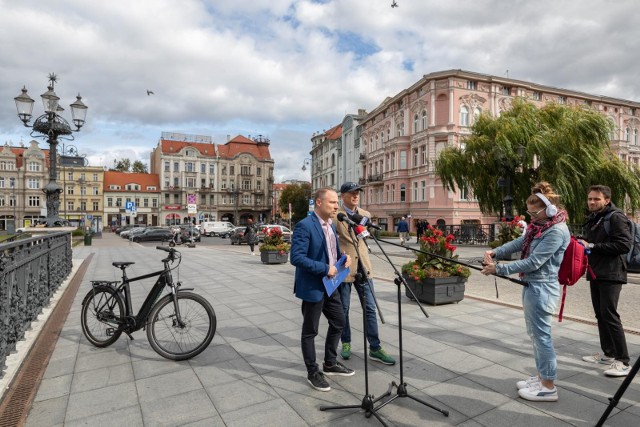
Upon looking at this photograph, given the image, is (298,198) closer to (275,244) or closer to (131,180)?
(131,180)

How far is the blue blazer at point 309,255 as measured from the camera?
3.52m

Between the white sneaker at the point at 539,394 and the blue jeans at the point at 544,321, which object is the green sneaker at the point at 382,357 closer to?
the white sneaker at the point at 539,394

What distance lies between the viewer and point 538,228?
11.6 ft

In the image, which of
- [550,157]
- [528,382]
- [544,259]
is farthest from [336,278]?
[550,157]

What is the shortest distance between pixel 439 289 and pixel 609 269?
3.03 m

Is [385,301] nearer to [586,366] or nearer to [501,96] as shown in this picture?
[586,366]

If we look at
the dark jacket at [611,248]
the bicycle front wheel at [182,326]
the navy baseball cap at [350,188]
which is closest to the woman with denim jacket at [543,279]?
the dark jacket at [611,248]

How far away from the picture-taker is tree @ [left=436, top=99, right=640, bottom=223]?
19.5 meters

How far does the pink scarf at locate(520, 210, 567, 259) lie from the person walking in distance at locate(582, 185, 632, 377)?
80cm

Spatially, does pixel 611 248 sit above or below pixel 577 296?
above

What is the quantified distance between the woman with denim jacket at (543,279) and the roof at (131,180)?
270ft

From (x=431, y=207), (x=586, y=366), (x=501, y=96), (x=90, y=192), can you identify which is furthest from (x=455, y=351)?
(x=90, y=192)

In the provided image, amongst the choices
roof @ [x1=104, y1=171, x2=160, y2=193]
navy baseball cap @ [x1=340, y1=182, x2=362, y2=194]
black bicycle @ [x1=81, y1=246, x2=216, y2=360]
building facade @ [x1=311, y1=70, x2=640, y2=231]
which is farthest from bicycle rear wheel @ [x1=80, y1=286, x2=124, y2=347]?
roof @ [x1=104, y1=171, x2=160, y2=193]

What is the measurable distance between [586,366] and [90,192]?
83.6 metres
